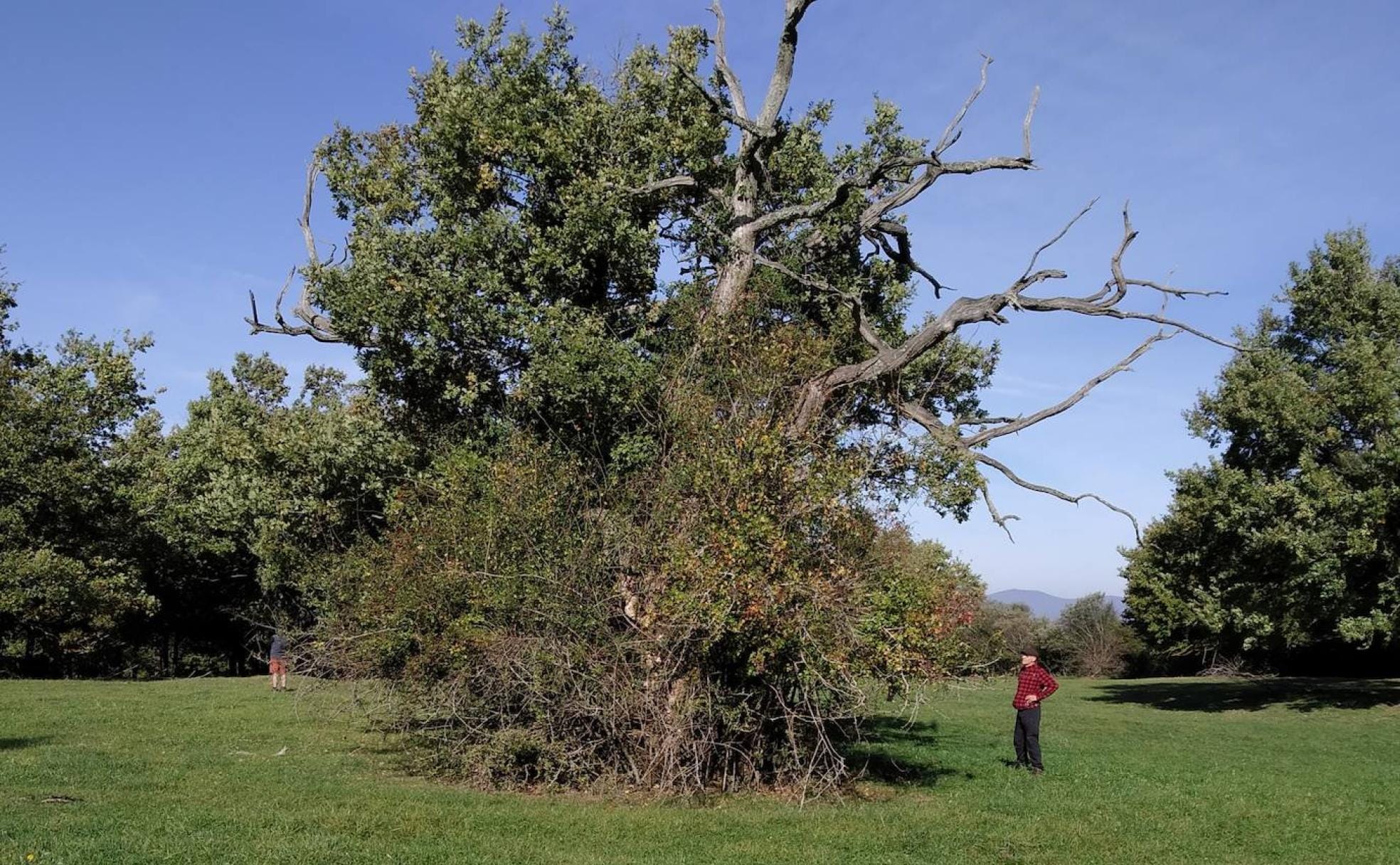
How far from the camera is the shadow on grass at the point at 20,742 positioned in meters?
13.2

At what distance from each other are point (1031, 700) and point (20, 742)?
1383 cm

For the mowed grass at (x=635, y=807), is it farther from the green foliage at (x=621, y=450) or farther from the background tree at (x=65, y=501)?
the background tree at (x=65, y=501)

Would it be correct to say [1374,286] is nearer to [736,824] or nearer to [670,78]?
[670,78]

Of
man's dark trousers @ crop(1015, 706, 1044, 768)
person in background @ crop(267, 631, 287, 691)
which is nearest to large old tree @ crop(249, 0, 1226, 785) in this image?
A: man's dark trousers @ crop(1015, 706, 1044, 768)

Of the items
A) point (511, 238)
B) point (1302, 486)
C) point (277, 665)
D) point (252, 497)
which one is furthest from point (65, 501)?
point (1302, 486)

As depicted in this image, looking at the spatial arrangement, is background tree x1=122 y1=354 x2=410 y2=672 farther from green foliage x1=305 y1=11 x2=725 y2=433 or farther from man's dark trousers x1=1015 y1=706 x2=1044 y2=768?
man's dark trousers x1=1015 y1=706 x2=1044 y2=768

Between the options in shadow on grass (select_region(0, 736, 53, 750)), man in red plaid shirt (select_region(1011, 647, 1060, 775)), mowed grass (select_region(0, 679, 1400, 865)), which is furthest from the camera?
man in red plaid shirt (select_region(1011, 647, 1060, 775))

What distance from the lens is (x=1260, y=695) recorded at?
3089 centimetres

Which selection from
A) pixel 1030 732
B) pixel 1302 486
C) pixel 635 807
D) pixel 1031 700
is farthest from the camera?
pixel 1302 486

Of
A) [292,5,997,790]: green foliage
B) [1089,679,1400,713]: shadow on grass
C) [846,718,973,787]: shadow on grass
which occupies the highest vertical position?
[292,5,997,790]: green foliage

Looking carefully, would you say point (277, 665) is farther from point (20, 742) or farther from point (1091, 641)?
point (1091, 641)

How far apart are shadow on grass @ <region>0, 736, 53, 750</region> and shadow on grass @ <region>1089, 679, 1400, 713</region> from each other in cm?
2686

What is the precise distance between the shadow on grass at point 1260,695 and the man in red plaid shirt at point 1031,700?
54.8 feet

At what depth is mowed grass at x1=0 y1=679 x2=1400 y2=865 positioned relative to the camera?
8.52 meters
